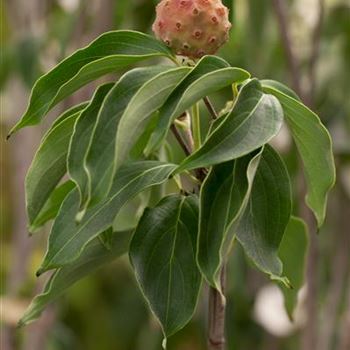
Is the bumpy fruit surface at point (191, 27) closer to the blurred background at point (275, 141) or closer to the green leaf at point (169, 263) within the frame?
the green leaf at point (169, 263)

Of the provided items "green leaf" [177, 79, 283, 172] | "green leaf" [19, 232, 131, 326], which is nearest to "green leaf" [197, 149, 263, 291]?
"green leaf" [177, 79, 283, 172]

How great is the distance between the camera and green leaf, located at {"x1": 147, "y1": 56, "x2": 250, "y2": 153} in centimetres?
61

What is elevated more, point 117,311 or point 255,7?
point 255,7

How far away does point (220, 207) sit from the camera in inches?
24.5

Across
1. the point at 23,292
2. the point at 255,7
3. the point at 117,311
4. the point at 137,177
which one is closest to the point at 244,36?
the point at 255,7

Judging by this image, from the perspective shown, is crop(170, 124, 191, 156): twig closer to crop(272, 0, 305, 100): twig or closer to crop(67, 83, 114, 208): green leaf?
crop(67, 83, 114, 208): green leaf

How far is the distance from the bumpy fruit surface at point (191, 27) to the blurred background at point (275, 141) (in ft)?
1.85

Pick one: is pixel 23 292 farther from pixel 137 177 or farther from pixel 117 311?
pixel 137 177

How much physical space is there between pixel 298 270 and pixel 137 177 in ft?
0.76

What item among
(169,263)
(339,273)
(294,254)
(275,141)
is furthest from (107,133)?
(275,141)

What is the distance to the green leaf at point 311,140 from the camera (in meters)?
0.66

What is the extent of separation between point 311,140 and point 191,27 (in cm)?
11

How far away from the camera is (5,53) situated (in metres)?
1.57

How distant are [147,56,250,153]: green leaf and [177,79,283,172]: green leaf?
16 mm
